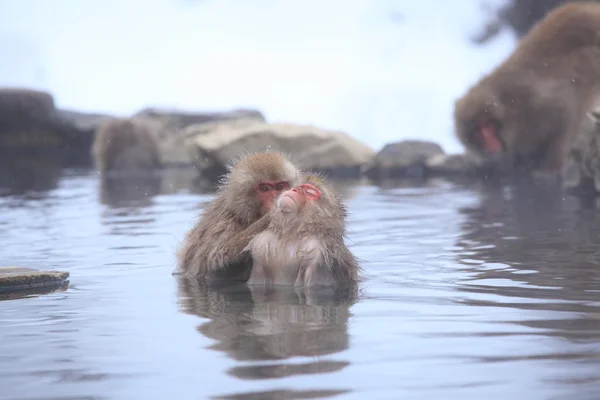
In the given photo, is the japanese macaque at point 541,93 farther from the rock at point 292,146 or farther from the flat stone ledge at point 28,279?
the flat stone ledge at point 28,279

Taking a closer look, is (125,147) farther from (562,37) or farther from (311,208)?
(311,208)

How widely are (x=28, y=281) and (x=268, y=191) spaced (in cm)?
104

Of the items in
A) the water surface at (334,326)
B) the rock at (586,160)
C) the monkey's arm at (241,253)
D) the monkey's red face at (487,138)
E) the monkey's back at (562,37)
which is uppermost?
the monkey's back at (562,37)

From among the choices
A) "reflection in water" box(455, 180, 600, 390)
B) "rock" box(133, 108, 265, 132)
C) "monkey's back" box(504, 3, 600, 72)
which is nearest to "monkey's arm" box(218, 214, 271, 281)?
"reflection in water" box(455, 180, 600, 390)

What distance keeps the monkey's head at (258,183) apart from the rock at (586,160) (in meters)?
5.29

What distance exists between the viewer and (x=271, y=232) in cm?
398

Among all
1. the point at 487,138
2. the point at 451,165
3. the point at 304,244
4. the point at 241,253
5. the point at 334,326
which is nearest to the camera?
the point at 334,326

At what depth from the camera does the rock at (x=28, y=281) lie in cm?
414

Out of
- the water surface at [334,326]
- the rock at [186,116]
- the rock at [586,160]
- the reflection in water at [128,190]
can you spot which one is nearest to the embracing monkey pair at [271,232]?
the water surface at [334,326]

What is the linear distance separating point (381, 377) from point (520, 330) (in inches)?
29.7

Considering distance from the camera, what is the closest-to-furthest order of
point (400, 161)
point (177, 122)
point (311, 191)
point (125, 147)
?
1. point (311, 191)
2. point (400, 161)
3. point (125, 147)
4. point (177, 122)

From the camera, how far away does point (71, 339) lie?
304 centimetres

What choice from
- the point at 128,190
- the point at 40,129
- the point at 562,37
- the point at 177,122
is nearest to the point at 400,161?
the point at 562,37

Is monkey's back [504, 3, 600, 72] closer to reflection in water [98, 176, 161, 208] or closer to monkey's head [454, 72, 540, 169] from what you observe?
monkey's head [454, 72, 540, 169]
